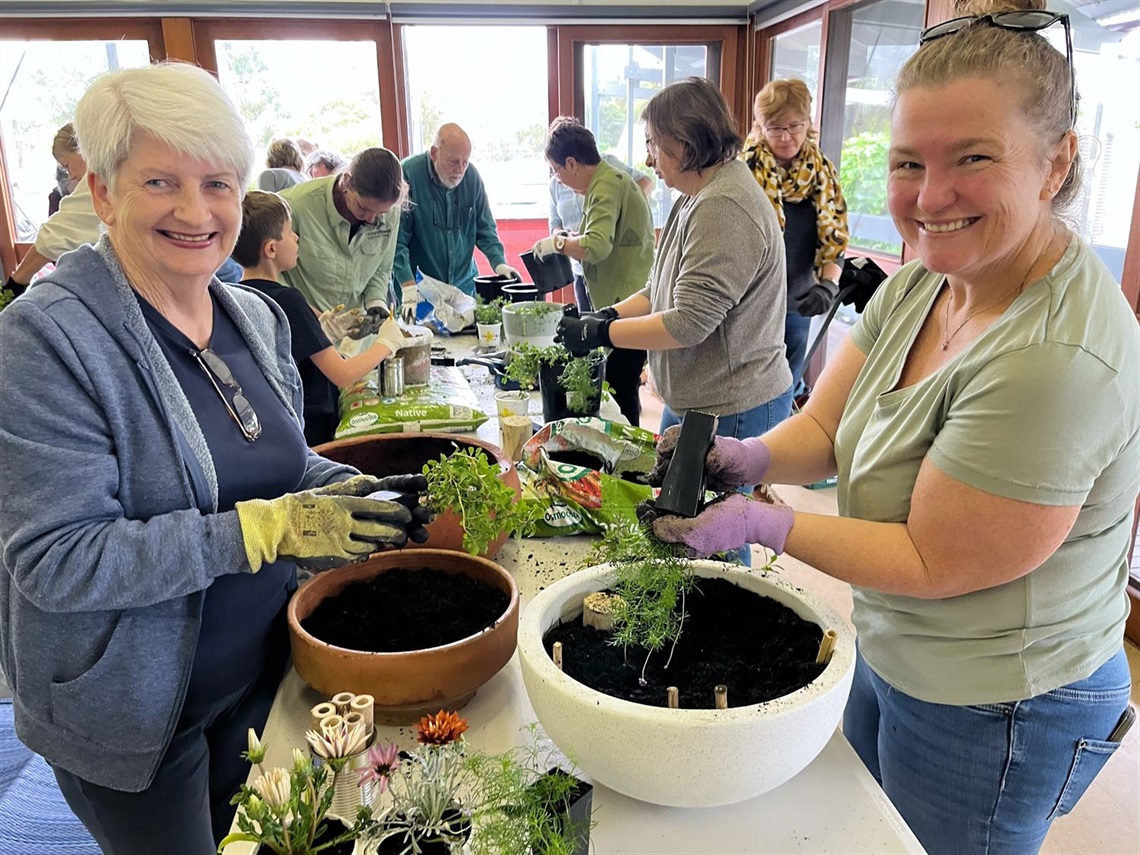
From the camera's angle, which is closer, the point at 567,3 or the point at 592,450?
the point at 592,450

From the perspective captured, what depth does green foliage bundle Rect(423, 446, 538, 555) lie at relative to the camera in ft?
4.25

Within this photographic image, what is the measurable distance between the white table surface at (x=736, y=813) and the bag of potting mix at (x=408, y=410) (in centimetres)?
98

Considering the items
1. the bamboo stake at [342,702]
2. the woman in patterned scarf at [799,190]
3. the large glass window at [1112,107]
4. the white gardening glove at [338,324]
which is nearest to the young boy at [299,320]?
the white gardening glove at [338,324]

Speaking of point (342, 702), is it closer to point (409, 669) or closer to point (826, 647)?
point (409, 669)

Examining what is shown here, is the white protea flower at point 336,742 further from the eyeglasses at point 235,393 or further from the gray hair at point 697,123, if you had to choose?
the gray hair at point 697,123

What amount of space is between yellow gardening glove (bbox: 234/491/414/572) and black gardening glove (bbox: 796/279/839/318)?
271 cm

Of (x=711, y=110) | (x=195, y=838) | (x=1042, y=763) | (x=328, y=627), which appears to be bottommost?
(x=195, y=838)

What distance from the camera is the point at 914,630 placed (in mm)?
1068

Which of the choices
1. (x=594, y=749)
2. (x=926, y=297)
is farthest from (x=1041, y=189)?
(x=594, y=749)

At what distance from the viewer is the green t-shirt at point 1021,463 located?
0.89 meters

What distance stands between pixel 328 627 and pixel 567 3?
5155 mm

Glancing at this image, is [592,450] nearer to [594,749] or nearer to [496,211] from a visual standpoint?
[594,749]

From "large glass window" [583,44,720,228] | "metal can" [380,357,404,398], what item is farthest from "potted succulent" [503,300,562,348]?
"large glass window" [583,44,720,228]

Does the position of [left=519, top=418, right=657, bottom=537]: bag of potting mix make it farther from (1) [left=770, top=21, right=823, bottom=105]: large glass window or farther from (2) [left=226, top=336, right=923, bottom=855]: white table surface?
(1) [left=770, top=21, right=823, bottom=105]: large glass window
